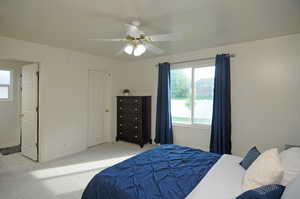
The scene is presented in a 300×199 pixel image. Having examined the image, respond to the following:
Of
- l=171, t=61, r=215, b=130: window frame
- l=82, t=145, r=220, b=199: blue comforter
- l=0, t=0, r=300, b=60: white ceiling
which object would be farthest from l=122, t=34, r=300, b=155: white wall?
l=82, t=145, r=220, b=199: blue comforter

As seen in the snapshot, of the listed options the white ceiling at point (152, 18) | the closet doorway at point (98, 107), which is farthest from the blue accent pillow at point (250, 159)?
the closet doorway at point (98, 107)

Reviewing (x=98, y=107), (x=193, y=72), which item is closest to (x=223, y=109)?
(x=193, y=72)

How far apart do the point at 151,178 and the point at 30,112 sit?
3317 mm

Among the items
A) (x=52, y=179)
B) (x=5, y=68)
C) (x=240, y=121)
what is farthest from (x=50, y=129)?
(x=240, y=121)

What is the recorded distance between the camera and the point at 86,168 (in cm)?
307

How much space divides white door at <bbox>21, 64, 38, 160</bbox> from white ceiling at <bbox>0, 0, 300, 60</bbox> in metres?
0.87

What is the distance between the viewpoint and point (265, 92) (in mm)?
3104

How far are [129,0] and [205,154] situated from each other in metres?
2.17

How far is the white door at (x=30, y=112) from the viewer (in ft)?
11.3

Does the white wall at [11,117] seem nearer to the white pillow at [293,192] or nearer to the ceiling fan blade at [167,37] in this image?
the ceiling fan blade at [167,37]

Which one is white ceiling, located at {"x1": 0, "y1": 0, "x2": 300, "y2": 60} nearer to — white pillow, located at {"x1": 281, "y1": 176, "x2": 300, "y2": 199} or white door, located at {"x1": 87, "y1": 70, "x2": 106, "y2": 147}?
white door, located at {"x1": 87, "y1": 70, "x2": 106, "y2": 147}

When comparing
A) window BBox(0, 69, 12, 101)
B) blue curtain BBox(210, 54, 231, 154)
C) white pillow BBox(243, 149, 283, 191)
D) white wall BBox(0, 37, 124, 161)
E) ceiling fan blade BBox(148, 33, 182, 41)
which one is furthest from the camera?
window BBox(0, 69, 12, 101)

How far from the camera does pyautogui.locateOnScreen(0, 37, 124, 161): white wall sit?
3.25 meters

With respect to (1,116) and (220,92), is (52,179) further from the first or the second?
(220,92)
